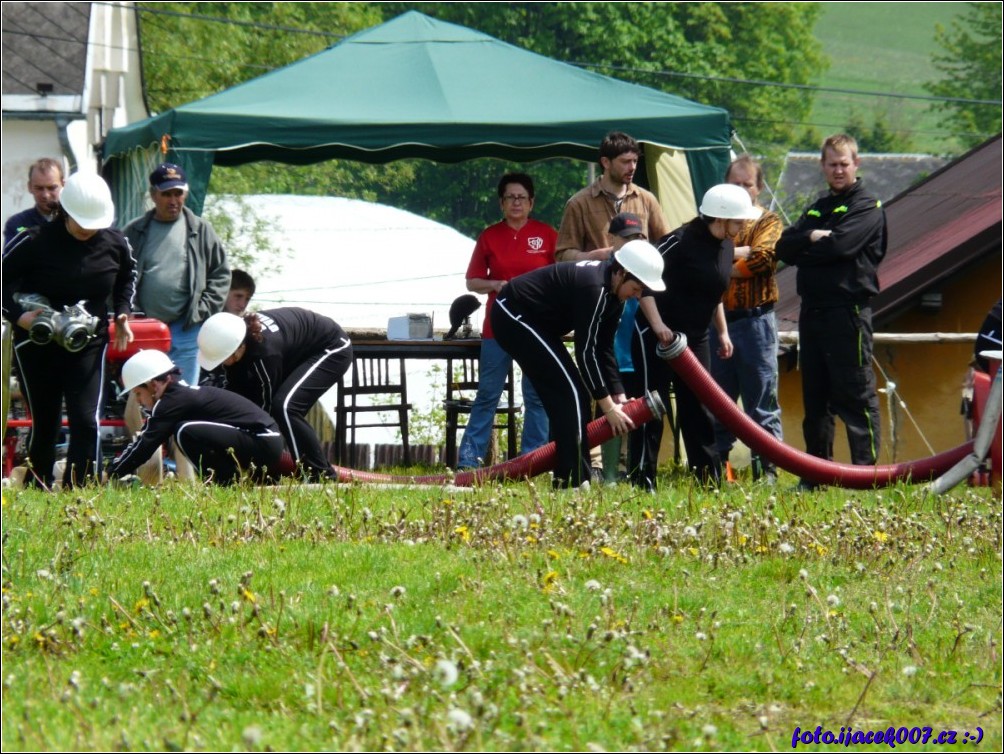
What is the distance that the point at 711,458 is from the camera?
973 cm

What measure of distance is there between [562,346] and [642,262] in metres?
0.77

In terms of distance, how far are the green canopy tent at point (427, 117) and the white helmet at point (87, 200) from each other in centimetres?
242

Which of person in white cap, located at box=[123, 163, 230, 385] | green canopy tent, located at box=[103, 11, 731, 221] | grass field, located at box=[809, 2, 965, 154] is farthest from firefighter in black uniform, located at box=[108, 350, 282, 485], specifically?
grass field, located at box=[809, 2, 965, 154]

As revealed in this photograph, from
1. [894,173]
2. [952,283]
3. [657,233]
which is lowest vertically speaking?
[894,173]

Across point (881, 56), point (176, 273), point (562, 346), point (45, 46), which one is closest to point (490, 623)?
point (562, 346)

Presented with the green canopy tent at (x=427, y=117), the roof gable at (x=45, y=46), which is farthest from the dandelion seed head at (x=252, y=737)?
the roof gable at (x=45, y=46)

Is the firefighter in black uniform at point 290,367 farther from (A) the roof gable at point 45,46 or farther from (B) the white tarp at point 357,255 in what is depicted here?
(A) the roof gable at point 45,46

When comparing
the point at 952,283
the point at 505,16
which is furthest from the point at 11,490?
the point at 505,16

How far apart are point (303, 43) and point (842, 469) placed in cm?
4162

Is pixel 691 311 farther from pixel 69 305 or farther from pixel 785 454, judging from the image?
pixel 69 305

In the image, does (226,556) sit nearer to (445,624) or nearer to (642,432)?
(445,624)

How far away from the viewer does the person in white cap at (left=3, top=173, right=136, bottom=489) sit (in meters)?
9.05

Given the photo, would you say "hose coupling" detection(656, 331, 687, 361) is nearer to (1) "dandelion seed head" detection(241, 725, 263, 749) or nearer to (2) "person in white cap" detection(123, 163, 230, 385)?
(2) "person in white cap" detection(123, 163, 230, 385)

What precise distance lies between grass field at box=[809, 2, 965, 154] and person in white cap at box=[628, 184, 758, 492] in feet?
334
